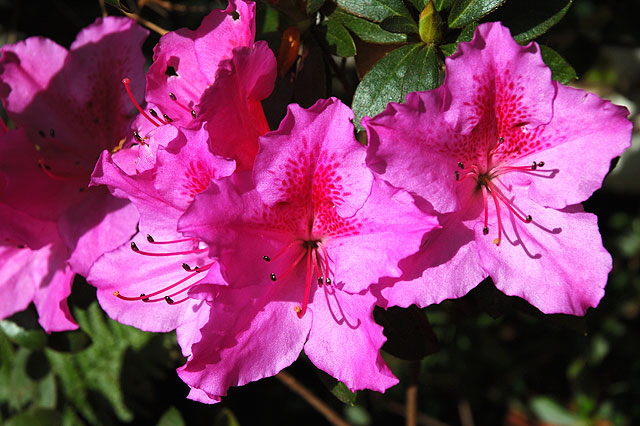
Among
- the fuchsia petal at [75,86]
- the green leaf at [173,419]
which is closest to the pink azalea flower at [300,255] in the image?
the fuchsia petal at [75,86]

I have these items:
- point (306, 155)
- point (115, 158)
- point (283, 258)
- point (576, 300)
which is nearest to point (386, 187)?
point (306, 155)

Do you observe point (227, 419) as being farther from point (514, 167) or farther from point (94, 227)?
point (514, 167)

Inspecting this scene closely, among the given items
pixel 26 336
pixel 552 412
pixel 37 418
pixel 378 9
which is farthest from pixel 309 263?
pixel 552 412

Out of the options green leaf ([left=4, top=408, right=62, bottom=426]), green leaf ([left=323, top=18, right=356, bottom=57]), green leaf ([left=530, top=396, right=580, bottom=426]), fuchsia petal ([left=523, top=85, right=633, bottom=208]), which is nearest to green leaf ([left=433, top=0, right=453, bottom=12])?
green leaf ([left=323, top=18, right=356, bottom=57])

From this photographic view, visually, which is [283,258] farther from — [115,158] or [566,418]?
[566,418]

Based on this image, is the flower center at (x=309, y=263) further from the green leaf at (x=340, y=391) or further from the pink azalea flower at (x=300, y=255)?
the green leaf at (x=340, y=391)
